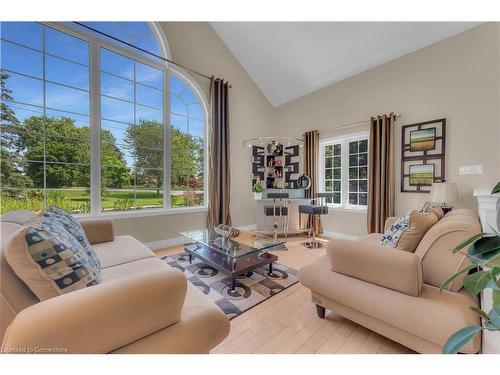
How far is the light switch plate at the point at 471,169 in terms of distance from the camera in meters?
2.62

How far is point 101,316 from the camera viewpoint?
75 centimetres

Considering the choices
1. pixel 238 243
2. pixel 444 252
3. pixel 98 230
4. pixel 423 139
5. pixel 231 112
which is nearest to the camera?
pixel 444 252

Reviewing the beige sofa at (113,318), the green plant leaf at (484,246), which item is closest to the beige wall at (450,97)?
the green plant leaf at (484,246)

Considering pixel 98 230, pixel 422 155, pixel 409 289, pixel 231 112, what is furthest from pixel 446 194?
pixel 98 230

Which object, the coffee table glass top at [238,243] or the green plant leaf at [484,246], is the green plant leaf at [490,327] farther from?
the coffee table glass top at [238,243]

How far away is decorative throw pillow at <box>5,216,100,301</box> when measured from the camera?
78 centimetres

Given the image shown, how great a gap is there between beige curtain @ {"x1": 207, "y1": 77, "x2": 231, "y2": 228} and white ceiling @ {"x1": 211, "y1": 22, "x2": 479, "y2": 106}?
950 mm

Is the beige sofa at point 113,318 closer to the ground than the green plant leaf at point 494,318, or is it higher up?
closer to the ground

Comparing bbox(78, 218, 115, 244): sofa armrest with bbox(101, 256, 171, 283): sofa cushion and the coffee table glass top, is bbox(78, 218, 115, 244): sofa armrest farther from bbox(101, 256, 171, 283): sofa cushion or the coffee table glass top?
the coffee table glass top

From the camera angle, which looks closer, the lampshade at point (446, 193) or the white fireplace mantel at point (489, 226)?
the white fireplace mantel at point (489, 226)

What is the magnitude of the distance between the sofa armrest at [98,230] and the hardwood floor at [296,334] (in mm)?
1498

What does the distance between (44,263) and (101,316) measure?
13.1 inches

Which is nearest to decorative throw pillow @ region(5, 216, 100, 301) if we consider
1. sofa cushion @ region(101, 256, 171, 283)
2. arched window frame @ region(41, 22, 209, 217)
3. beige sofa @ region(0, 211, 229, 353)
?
beige sofa @ region(0, 211, 229, 353)

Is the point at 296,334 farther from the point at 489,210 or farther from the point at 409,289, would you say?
the point at 489,210
